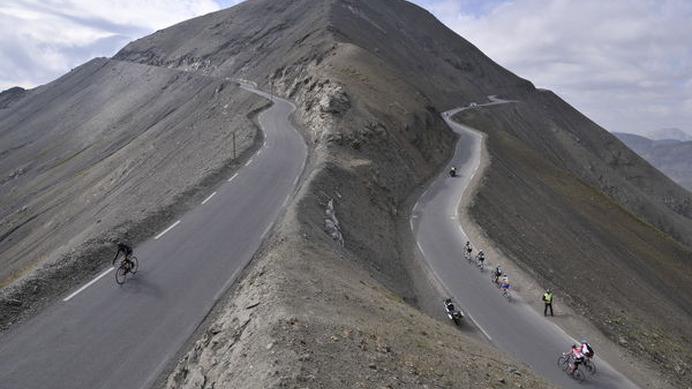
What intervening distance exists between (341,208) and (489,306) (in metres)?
9.43

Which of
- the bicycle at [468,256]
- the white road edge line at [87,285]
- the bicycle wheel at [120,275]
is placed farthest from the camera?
the bicycle at [468,256]

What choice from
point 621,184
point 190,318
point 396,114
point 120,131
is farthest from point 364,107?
point 621,184

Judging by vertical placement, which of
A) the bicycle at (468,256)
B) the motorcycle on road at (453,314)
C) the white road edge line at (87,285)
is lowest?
the motorcycle on road at (453,314)

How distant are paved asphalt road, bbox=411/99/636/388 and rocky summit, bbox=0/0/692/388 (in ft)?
3.24

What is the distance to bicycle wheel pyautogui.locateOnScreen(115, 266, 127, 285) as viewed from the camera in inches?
681

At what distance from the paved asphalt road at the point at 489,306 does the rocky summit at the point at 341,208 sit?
0.99 metres

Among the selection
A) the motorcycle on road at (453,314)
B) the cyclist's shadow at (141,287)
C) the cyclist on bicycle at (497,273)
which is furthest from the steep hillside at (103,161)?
the cyclist on bicycle at (497,273)

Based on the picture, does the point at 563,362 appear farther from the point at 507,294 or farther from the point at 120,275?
the point at 120,275

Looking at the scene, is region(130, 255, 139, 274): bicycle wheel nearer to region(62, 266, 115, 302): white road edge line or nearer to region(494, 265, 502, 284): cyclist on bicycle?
region(62, 266, 115, 302): white road edge line

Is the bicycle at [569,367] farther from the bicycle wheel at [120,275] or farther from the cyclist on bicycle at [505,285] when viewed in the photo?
the bicycle wheel at [120,275]

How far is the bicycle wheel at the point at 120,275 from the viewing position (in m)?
17.3

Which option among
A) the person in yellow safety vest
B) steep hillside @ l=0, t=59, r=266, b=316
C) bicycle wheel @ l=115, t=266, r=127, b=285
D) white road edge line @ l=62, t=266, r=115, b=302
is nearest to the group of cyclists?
the person in yellow safety vest

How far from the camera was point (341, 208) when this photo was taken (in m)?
28.2

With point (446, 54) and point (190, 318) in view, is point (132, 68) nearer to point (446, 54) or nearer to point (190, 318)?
point (446, 54)
